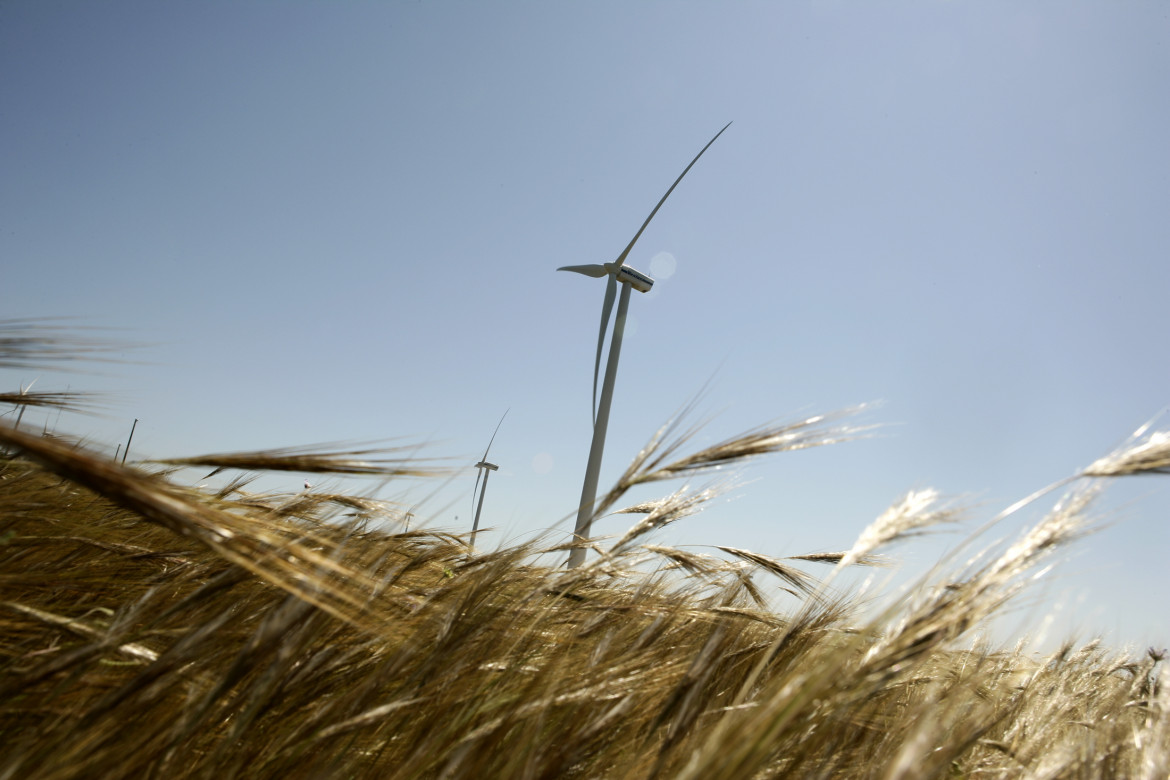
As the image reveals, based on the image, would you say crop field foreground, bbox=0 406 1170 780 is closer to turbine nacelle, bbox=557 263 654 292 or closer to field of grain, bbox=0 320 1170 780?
field of grain, bbox=0 320 1170 780

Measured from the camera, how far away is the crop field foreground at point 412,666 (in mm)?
955

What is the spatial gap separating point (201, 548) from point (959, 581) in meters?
2.11

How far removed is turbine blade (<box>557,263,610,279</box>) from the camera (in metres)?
13.7

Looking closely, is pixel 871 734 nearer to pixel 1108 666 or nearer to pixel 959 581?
pixel 959 581

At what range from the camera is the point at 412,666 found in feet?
4.40

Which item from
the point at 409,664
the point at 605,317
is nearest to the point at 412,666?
the point at 409,664

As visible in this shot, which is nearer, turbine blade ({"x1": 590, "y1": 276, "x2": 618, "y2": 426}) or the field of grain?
the field of grain

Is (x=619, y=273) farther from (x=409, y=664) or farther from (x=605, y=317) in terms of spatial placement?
(x=409, y=664)

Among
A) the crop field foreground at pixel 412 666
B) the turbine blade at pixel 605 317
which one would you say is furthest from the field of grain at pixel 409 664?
the turbine blade at pixel 605 317

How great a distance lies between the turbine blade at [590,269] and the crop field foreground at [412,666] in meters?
12.0

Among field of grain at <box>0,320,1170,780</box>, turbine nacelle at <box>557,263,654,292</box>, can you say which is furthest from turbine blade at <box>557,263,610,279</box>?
field of grain at <box>0,320,1170,780</box>

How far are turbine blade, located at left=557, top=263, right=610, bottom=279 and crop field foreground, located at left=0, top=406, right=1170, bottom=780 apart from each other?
472 inches

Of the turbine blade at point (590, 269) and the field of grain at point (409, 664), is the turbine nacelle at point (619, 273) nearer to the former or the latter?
the turbine blade at point (590, 269)

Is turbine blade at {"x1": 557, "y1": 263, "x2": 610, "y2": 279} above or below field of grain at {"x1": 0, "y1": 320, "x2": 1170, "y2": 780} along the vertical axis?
above
